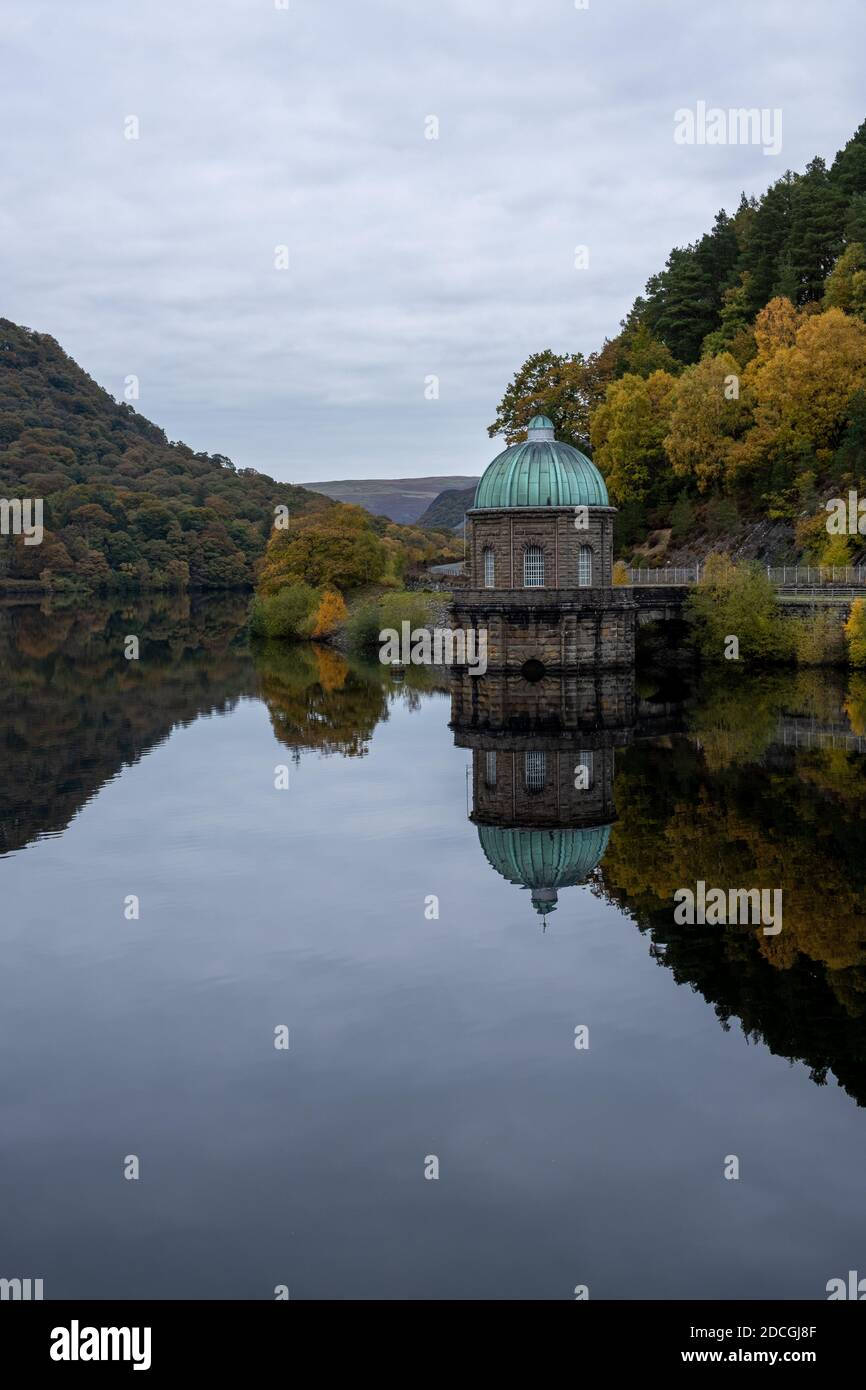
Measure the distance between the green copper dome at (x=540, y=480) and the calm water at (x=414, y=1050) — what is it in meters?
21.4

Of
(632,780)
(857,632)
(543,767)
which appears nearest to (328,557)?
(857,632)

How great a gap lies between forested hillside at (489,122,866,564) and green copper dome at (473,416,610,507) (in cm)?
1494

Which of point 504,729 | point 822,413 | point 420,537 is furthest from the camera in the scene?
point 420,537

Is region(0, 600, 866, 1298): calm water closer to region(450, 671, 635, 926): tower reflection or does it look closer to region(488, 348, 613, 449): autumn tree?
region(450, 671, 635, 926): tower reflection

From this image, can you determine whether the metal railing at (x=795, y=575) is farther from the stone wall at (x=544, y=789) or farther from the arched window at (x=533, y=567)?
the stone wall at (x=544, y=789)

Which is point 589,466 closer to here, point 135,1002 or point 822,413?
point 822,413

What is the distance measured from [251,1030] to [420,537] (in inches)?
5864

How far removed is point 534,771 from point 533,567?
21176 millimetres

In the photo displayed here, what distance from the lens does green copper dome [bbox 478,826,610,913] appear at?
29.5 m

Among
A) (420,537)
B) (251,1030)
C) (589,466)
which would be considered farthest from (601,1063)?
(420,537)

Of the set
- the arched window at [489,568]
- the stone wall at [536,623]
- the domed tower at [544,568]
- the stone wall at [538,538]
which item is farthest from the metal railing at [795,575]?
the arched window at [489,568]

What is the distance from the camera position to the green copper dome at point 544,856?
96.9 feet

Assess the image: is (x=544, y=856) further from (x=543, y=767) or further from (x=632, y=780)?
(x=543, y=767)

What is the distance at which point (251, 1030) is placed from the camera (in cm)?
2131
